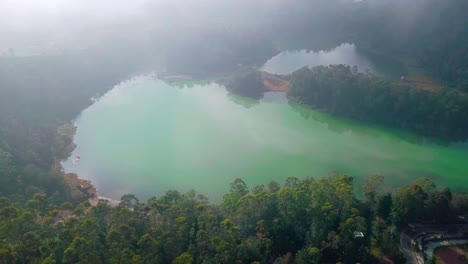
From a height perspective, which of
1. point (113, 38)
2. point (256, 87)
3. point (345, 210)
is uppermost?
point (113, 38)

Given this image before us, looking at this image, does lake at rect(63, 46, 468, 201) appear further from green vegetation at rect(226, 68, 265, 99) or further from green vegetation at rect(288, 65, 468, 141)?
green vegetation at rect(226, 68, 265, 99)

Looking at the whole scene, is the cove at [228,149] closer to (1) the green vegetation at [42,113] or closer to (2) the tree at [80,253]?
(1) the green vegetation at [42,113]

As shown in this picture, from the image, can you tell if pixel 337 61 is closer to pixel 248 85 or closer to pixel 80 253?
pixel 248 85

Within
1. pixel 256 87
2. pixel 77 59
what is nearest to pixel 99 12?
pixel 77 59

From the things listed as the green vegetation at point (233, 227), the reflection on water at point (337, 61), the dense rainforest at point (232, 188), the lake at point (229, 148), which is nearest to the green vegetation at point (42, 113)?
the dense rainforest at point (232, 188)

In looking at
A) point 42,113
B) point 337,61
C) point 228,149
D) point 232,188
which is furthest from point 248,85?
point 232,188

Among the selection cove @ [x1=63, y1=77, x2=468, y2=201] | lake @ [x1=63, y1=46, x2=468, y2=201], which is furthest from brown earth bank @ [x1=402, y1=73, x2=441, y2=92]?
cove @ [x1=63, y1=77, x2=468, y2=201]

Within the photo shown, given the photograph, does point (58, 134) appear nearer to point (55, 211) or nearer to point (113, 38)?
point (55, 211)

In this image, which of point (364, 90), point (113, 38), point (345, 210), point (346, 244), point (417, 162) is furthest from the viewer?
point (113, 38)
